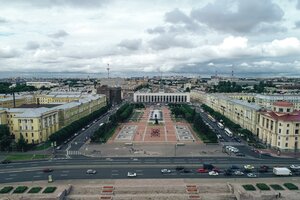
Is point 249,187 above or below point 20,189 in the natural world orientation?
above

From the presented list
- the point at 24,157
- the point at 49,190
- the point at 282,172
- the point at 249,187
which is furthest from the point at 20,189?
the point at 282,172

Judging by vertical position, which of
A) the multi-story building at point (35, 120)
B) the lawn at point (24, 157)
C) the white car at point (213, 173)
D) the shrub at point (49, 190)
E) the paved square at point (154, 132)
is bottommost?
the paved square at point (154, 132)

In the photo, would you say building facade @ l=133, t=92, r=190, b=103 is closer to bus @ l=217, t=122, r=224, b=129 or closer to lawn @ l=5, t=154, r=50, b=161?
bus @ l=217, t=122, r=224, b=129

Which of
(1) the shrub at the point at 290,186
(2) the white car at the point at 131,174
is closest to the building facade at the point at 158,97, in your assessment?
(2) the white car at the point at 131,174

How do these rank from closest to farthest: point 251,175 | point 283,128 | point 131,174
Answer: point 131,174, point 251,175, point 283,128

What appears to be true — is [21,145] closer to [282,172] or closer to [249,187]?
[249,187]

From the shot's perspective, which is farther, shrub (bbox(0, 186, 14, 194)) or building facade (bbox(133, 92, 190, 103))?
building facade (bbox(133, 92, 190, 103))

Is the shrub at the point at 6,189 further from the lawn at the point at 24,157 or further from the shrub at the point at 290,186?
the shrub at the point at 290,186

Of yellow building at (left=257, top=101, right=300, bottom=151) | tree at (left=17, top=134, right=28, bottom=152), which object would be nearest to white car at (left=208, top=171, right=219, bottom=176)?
yellow building at (left=257, top=101, right=300, bottom=151)

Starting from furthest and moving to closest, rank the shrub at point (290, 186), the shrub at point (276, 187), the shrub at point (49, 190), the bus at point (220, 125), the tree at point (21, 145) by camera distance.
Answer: the bus at point (220, 125) → the tree at point (21, 145) → the shrub at point (276, 187) → the shrub at point (290, 186) → the shrub at point (49, 190)
